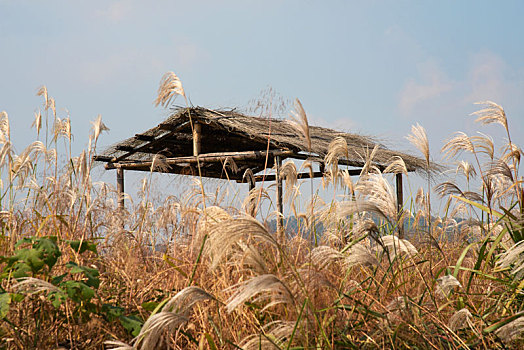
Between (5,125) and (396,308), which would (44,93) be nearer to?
(5,125)

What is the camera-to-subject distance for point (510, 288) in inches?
116

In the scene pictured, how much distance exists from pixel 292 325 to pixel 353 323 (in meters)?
0.75

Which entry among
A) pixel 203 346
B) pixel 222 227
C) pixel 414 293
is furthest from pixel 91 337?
pixel 414 293

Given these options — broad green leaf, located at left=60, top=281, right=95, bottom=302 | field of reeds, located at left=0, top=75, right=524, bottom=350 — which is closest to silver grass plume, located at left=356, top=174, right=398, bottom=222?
field of reeds, located at left=0, top=75, right=524, bottom=350

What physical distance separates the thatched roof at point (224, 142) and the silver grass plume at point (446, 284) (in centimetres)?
600

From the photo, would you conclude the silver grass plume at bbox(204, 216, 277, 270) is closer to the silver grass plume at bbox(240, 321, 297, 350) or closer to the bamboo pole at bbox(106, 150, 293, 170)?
the silver grass plume at bbox(240, 321, 297, 350)

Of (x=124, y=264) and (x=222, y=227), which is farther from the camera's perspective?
(x=124, y=264)

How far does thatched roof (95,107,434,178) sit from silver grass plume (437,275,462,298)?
600cm

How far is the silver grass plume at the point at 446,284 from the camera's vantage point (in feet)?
8.23

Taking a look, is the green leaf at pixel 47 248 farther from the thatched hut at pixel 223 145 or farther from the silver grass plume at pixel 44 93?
the thatched hut at pixel 223 145

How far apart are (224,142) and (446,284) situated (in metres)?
10.4

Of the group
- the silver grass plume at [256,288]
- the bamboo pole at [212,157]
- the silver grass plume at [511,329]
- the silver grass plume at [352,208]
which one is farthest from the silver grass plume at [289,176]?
the bamboo pole at [212,157]

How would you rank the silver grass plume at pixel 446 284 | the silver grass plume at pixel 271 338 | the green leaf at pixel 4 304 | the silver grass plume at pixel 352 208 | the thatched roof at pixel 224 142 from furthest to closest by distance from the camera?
1. the thatched roof at pixel 224 142
2. the silver grass plume at pixel 446 284
3. the green leaf at pixel 4 304
4. the silver grass plume at pixel 352 208
5. the silver grass plume at pixel 271 338

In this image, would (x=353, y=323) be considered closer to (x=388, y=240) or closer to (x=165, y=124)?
(x=388, y=240)
